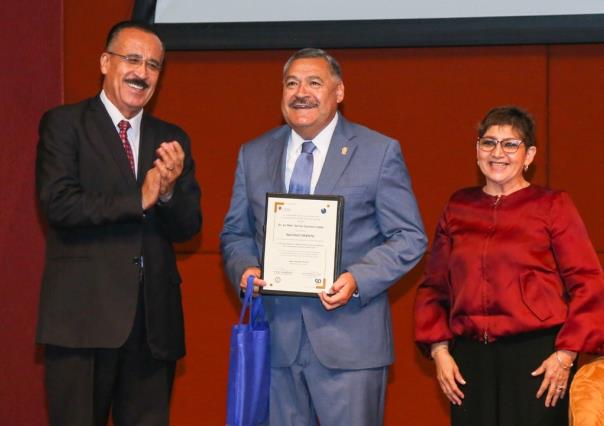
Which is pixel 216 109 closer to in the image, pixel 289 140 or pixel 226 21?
pixel 226 21

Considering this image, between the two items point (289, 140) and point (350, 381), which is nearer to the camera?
point (350, 381)

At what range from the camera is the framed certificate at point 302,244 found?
2.72 meters

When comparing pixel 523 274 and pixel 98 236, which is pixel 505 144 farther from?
pixel 98 236

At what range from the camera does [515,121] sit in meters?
2.81

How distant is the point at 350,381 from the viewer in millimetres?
2770

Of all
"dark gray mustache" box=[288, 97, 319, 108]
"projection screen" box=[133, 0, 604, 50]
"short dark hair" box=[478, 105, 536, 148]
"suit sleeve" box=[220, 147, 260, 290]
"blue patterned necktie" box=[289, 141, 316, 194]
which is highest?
"projection screen" box=[133, 0, 604, 50]

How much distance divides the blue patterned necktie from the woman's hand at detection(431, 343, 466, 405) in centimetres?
66

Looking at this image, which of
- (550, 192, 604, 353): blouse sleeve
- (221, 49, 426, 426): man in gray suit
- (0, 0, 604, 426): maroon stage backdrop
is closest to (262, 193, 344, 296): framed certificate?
(221, 49, 426, 426): man in gray suit

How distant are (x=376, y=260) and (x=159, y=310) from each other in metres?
0.70

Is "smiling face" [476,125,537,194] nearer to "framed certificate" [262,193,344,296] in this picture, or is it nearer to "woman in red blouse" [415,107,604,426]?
"woman in red blouse" [415,107,604,426]

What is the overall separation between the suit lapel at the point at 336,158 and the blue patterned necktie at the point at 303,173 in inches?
1.7

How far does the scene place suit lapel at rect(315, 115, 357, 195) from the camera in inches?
111

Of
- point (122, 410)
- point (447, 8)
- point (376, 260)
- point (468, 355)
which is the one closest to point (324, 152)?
point (376, 260)

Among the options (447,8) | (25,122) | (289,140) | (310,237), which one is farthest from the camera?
(25,122)
